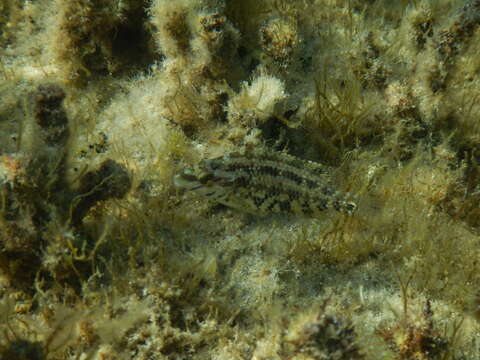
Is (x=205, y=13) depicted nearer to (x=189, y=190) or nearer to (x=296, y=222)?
(x=189, y=190)

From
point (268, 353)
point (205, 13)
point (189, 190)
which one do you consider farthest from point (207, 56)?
point (268, 353)

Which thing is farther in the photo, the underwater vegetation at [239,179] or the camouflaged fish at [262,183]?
the camouflaged fish at [262,183]

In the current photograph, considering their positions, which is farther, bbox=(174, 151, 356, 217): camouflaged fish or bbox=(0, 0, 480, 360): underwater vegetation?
bbox=(174, 151, 356, 217): camouflaged fish

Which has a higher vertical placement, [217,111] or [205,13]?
[205,13]
